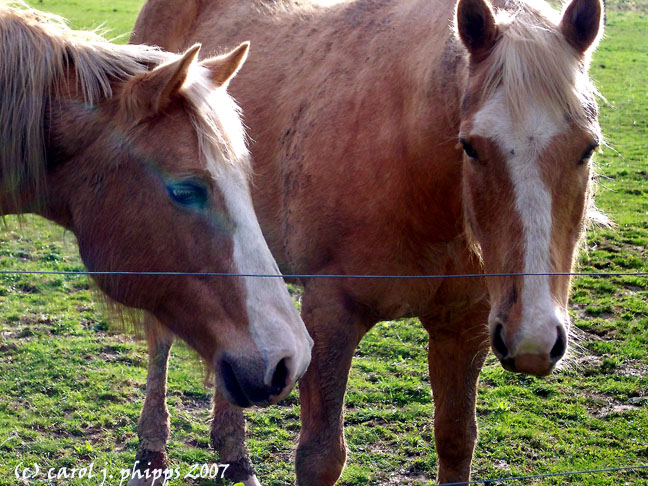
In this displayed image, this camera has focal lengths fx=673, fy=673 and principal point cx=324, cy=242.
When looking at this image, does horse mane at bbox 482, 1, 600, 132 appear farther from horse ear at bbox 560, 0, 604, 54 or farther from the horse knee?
the horse knee

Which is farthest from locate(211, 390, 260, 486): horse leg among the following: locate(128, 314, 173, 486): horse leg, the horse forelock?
the horse forelock

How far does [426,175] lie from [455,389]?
126 cm

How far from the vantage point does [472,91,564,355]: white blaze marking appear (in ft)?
7.06

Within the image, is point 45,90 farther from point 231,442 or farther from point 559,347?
point 231,442

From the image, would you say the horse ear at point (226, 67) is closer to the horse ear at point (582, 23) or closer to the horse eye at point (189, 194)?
the horse eye at point (189, 194)

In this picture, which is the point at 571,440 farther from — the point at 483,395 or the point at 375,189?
the point at 375,189

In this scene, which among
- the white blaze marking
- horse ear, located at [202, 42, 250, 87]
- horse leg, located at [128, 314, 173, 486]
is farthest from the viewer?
horse leg, located at [128, 314, 173, 486]

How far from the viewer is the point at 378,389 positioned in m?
4.92

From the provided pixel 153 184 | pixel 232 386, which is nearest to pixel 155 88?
pixel 153 184

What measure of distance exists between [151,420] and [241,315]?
82.9 inches

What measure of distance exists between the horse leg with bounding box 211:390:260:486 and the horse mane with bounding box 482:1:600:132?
8.33 ft

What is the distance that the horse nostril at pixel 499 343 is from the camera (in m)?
2.28

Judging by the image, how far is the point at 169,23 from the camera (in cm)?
505

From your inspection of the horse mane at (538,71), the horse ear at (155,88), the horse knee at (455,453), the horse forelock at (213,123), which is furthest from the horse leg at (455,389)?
the horse ear at (155,88)
